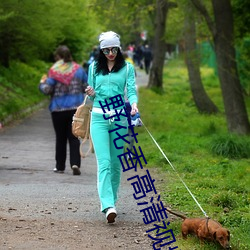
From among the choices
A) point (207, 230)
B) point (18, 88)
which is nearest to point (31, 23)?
point (18, 88)

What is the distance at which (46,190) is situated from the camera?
9477 mm

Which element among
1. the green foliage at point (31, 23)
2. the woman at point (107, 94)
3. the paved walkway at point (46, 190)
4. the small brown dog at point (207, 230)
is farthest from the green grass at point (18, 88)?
the small brown dog at point (207, 230)

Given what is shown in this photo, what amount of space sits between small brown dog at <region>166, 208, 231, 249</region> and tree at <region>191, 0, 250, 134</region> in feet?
32.9

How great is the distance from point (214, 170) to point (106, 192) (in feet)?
14.3

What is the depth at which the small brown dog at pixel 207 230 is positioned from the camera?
607 centimetres

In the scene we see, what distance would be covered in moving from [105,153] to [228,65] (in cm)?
927

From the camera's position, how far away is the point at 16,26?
1903 cm

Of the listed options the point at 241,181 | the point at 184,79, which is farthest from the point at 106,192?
the point at 184,79

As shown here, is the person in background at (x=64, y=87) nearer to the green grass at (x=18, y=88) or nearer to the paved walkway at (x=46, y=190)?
the paved walkway at (x=46, y=190)

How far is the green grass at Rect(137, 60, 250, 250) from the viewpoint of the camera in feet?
24.8

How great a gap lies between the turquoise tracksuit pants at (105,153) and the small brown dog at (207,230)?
3.24 feet

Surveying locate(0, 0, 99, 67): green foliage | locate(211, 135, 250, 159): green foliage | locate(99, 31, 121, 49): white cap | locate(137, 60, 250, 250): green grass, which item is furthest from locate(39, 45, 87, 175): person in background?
locate(0, 0, 99, 67): green foliage

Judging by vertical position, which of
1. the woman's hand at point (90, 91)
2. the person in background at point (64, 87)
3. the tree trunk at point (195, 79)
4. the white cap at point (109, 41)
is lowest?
the tree trunk at point (195, 79)

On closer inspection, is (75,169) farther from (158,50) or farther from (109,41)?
(158,50)
